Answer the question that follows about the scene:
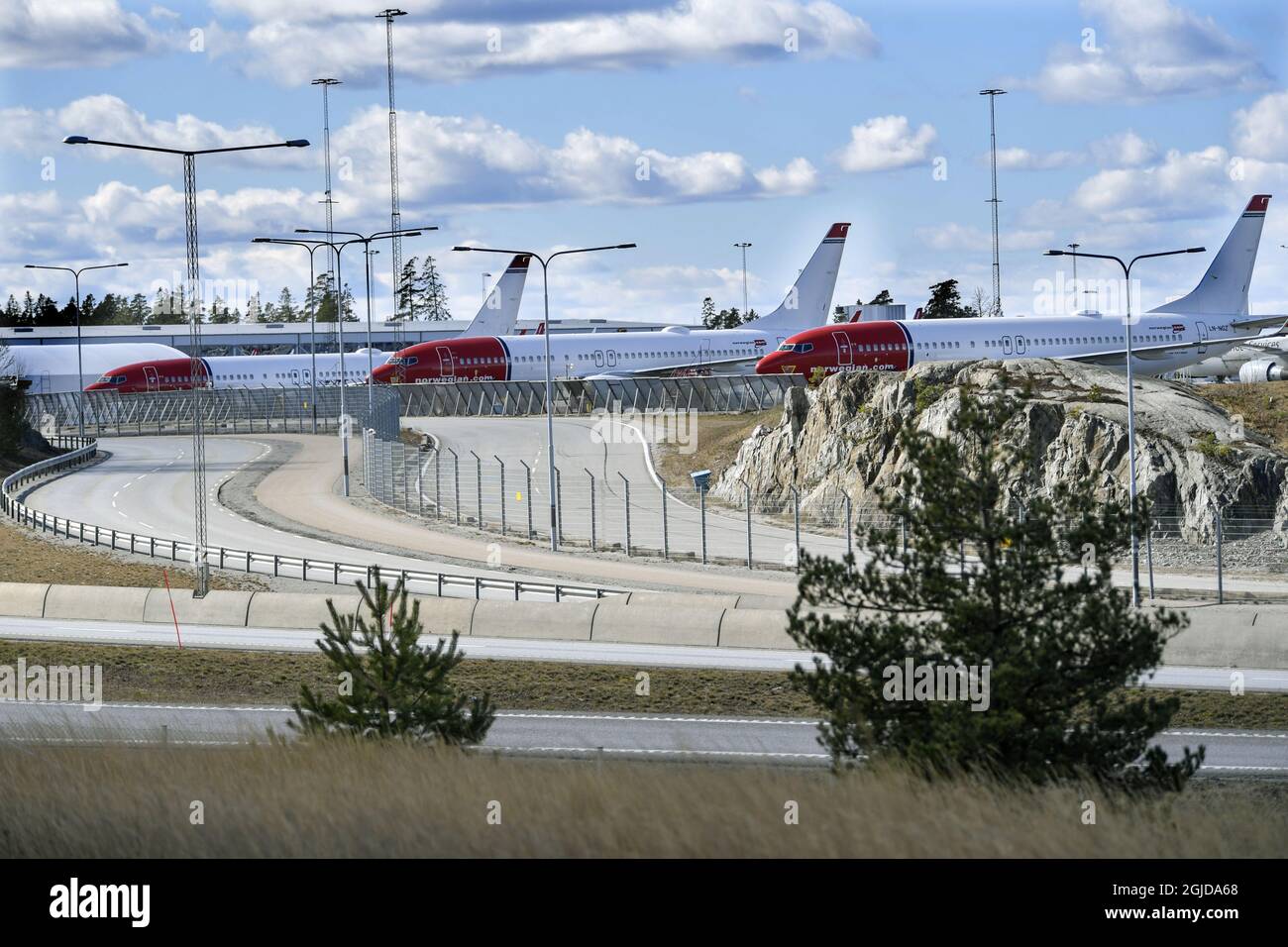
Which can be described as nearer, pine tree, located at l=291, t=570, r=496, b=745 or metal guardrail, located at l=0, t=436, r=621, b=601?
pine tree, located at l=291, t=570, r=496, b=745

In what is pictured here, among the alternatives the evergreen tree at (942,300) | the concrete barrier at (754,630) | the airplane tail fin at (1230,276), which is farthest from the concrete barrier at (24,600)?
the evergreen tree at (942,300)

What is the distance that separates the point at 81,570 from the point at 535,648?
18822mm

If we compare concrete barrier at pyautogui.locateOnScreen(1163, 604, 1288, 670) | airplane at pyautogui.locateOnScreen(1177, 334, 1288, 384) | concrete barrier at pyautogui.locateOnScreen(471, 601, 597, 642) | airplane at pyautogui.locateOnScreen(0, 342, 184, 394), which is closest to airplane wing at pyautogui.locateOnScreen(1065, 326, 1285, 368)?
airplane at pyautogui.locateOnScreen(1177, 334, 1288, 384)

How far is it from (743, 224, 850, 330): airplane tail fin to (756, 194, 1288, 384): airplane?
19.6 metres

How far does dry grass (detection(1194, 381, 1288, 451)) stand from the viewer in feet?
209

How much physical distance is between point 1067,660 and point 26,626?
2969cm

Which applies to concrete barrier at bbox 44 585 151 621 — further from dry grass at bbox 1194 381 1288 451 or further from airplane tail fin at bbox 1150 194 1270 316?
airplane tail fin at bbox 1150 194 1270 316

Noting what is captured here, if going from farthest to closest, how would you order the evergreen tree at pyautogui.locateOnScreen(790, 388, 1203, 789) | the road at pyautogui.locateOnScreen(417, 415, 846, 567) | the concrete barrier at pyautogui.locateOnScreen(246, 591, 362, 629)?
the road at pyautogui.locateOnScreen(417, 415, 846, 567) < the concrete barrier at pyautogui.locateOnScreen(246, 591, 362, 629) < the evergreen tree at pyautogui.locateOnScreen(790, 388, 1203, 789)

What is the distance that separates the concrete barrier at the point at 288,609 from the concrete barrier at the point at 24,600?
5.61 meters

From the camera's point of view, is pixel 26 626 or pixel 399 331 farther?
pixel 399 331

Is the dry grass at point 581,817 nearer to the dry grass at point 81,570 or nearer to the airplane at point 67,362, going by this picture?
the dry grass at point 81,570
